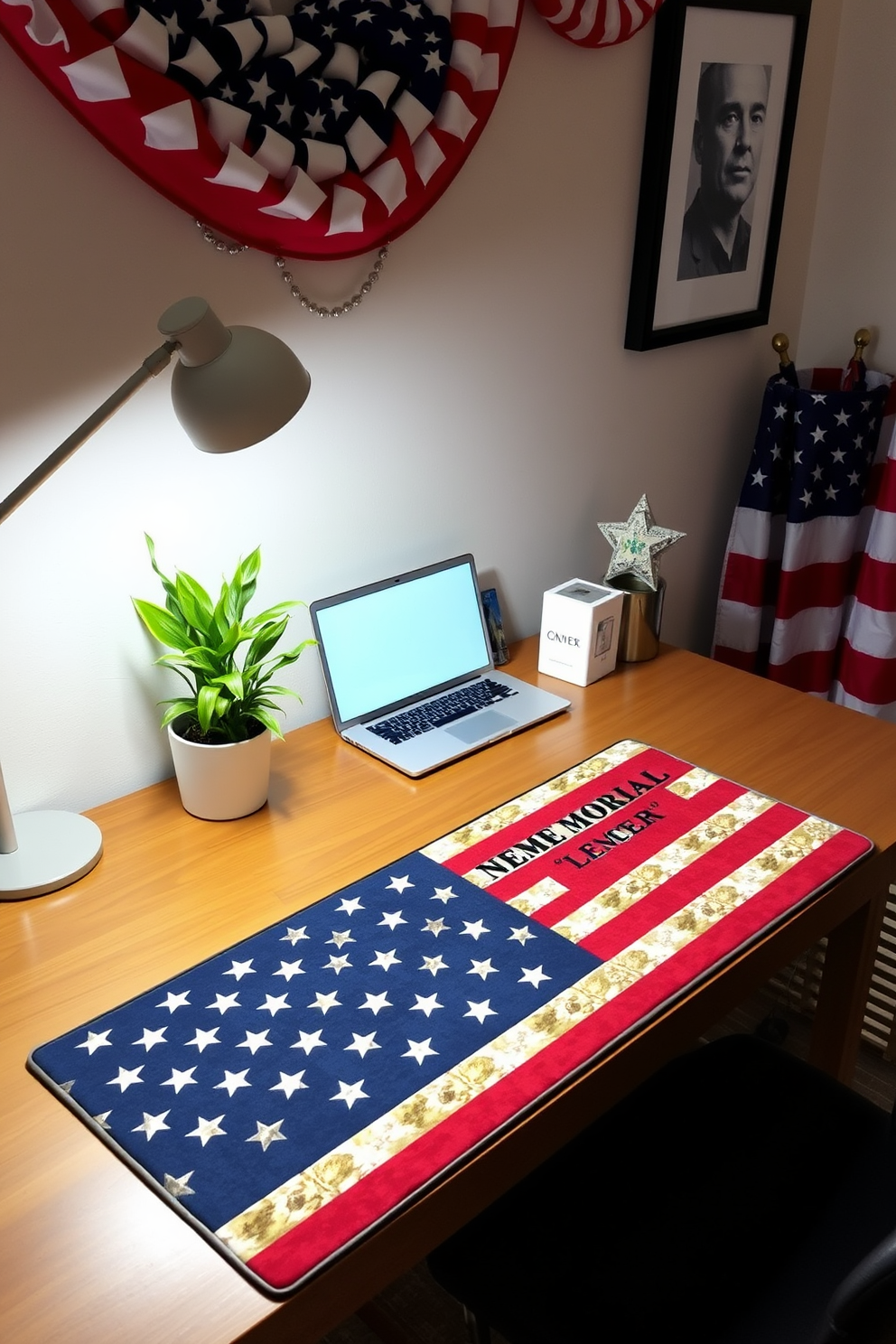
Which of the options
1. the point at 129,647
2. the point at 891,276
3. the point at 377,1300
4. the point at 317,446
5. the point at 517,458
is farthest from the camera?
the point at 891,276

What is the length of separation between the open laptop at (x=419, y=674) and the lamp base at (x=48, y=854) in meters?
0.39

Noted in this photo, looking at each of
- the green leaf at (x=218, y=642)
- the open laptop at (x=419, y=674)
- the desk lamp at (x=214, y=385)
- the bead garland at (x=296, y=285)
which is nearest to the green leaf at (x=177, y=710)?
the green leaf at (x=218, y=642)

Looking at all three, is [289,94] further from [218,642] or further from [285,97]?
[218,642]

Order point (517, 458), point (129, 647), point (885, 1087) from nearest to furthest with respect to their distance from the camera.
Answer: point (129, 647) < point (517, 458) < point (885, 1087)

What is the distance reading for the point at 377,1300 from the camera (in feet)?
5.38

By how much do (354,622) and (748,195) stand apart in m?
1.06

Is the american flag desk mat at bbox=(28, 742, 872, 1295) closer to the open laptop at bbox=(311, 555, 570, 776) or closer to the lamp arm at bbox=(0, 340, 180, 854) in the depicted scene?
the open laptop at bbox=(311, 555, 570, 776)

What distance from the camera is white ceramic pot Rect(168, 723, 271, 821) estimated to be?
1.37 m

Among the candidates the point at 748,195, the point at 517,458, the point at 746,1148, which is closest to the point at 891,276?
the point at 748,195

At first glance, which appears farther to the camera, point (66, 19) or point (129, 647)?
point (129, 647)

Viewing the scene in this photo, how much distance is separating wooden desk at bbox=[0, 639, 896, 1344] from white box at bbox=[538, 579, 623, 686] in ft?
0.14

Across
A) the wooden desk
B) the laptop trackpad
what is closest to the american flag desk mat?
the wooden desk

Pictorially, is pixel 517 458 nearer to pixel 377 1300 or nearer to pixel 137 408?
pixel 137 408

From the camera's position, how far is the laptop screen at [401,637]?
1608 millimetres
